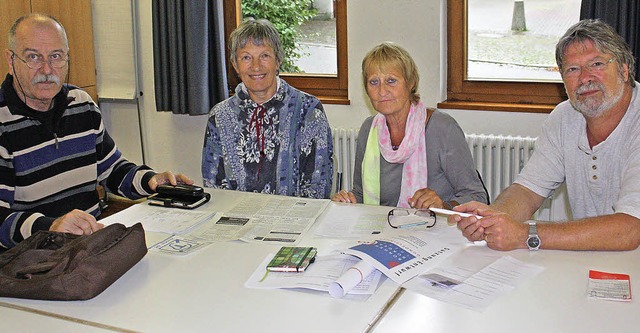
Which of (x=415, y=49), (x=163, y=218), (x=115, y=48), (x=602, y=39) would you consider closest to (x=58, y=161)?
(x=163, y=218)

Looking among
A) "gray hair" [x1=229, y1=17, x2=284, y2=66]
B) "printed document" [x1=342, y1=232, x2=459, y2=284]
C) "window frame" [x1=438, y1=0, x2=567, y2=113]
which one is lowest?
"printed document" [x1=342, y1=232, x2=459, y2=284]

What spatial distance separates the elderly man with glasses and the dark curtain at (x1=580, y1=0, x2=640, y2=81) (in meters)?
2.06

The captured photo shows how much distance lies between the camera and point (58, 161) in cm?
255

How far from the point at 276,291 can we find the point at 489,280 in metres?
0.53

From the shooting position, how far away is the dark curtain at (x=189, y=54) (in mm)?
4191

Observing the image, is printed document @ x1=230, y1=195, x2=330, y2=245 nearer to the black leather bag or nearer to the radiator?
the black leather bag

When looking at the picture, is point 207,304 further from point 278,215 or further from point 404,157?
point 404,157

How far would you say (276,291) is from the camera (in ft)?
5.65

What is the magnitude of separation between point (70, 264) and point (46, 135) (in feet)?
3.14

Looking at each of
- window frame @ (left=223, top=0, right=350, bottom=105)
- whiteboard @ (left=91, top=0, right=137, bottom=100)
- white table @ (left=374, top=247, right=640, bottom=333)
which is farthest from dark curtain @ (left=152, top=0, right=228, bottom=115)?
white table @ (left=374, top=247, right=640, bottom=333)

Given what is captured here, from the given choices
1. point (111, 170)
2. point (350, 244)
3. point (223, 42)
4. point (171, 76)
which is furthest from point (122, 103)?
point (350, 244)

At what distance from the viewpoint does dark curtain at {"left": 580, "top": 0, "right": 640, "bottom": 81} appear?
315 centimetres

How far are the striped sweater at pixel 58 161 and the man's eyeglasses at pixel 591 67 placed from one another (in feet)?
5.05

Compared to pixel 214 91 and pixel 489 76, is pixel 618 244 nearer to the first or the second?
pixel 489 76
